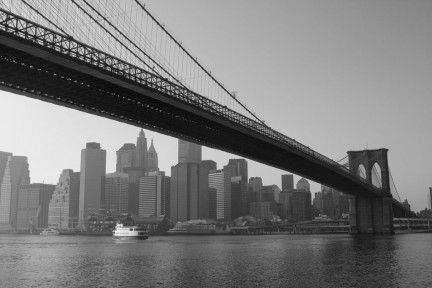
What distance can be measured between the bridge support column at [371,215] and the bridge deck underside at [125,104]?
30.8 metres

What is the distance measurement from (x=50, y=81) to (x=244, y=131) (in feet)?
76.4

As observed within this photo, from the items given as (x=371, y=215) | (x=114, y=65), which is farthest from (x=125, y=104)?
(x=371, y=215)

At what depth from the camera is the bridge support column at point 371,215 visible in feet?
307

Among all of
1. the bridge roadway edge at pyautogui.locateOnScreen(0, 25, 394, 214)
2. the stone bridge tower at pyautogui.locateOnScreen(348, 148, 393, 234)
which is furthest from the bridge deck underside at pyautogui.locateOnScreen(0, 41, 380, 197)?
the stone bridge tower at pyautogui.locateOnScreen(348, 148, 393, 234)

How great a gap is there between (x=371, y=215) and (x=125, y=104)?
6420cm

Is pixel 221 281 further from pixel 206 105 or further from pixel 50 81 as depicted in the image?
pixel 206 105

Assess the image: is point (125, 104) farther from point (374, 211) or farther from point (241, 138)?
point (374, 211)

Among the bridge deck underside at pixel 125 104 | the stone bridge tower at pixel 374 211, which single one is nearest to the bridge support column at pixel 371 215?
the stone bridge tower at pixel 374 211

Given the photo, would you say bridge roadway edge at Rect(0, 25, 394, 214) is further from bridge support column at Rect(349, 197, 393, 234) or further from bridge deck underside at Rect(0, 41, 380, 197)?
bridge support column at Rect(349, 197, 393, 234)

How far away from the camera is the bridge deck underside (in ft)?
111

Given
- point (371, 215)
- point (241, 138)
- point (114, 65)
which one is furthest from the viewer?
point (371, 215)

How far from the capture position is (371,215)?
311 ft

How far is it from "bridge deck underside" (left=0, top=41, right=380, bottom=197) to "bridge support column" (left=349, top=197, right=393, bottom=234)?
30.8 meters

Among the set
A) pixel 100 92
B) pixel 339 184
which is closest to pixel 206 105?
pixel 100 92
